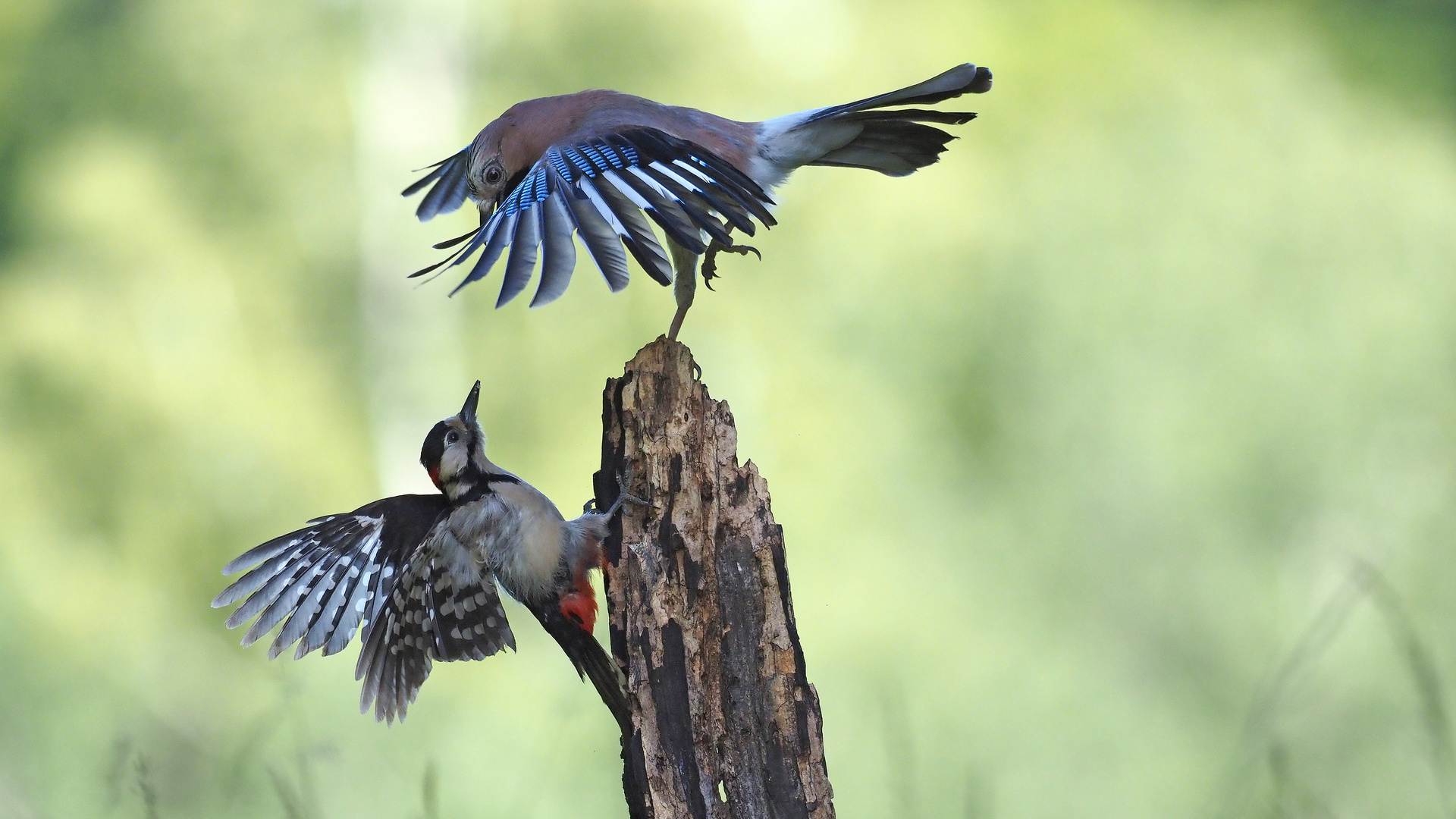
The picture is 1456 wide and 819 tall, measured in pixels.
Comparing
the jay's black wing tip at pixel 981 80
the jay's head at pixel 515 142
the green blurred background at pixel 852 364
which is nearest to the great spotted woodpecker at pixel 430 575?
the jay's head at pixel 515 142

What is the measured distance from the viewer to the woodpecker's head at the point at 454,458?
3.16 metres

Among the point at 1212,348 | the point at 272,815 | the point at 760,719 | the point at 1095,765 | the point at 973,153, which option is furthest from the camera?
the point at 973,153

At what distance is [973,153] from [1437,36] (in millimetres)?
3533

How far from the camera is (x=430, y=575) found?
9.91 ft

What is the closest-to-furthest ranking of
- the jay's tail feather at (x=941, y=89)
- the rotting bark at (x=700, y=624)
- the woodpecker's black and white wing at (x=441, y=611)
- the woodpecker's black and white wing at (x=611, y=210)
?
the woodpecker's black and white wing at (x=611, y=210) < the rotting bark at (x=700, y=624) < the woodpecker's black and white wing at (x=441, y=611) < the jay's tail feather at (x=941, y=89)

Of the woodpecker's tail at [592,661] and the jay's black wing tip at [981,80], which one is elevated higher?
the jay's black wing tip at [981,80]

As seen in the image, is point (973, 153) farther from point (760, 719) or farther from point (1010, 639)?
point (760, 719)

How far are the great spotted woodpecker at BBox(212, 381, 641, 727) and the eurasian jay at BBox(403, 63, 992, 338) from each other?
2.09ft

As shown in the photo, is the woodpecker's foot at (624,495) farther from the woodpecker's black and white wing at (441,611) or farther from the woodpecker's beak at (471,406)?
the woodpecker's beak at (471,406)

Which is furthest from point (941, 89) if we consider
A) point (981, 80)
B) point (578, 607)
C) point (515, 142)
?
point (578, 607)

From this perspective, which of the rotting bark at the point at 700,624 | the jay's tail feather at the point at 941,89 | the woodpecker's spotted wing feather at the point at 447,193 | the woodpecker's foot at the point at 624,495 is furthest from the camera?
the woodpecker's spotted wing feather at the point at 447,193

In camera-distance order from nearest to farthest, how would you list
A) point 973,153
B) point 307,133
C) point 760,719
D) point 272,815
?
point 760,719
point 272,815
point 973,153
point 307,133

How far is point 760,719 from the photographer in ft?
7.86

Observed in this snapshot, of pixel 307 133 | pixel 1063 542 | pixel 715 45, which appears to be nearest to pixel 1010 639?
pixel 1063 542
